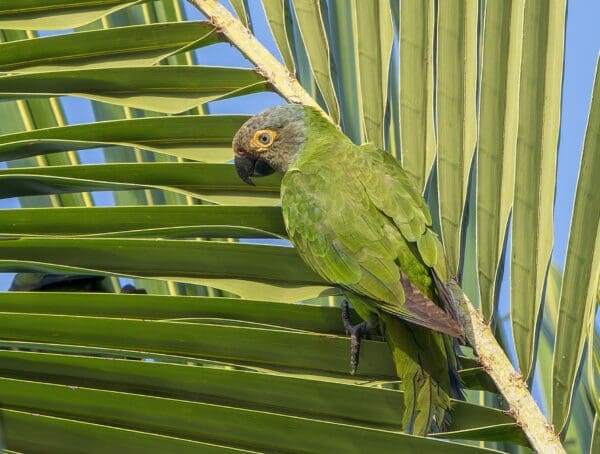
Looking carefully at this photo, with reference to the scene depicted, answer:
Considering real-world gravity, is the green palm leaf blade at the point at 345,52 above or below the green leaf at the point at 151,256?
above

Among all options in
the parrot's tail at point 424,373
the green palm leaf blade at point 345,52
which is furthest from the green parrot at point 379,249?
the green palm leaf blade at point 345,52

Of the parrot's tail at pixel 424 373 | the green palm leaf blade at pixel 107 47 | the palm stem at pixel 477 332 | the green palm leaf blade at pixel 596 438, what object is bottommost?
the green palm leaf blade at pixel 596 438

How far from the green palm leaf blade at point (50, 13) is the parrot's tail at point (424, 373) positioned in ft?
4.28

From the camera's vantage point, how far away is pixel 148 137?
2.48 meters

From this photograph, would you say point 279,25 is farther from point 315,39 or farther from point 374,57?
point 374,57

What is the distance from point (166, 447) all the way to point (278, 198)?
3.91 feet

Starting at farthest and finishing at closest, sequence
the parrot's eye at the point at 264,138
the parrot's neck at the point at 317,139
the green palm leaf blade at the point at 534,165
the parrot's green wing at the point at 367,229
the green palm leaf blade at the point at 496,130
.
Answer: the parrot's eye at the point at 264,138, the parrot's neck at the point at 317,139, the parrot's green wing at the point at 367,229, the green palm leaf blade at the point at 496,130, the green palm leaf blade at the point at 534,165

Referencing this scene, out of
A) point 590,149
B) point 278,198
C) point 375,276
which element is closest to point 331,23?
point 278,198

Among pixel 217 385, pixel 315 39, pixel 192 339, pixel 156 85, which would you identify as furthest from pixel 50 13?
pixel 217 385

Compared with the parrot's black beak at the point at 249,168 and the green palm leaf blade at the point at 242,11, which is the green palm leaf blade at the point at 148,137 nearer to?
the parrot's black beak at the point at 249,168

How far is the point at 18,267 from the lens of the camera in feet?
6.90

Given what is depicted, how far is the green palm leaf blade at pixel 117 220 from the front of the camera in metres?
2.21

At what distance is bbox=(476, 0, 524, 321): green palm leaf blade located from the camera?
88.0 inches

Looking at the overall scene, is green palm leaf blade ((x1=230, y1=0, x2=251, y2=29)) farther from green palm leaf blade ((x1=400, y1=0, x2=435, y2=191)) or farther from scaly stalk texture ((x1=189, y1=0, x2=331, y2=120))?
green palm leaf blade ((x1=400, y1=0, x2=435, y2=191))
